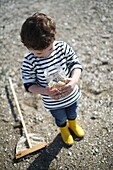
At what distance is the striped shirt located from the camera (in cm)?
198

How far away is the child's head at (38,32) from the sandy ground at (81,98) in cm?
121

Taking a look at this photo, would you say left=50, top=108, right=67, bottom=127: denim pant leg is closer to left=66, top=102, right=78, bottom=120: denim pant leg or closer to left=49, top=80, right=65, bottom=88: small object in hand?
left=66, top=102, right=78, bottom=120: denim pant leg

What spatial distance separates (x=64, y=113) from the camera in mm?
2330

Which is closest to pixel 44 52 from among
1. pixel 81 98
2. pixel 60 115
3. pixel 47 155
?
pixel 60 115

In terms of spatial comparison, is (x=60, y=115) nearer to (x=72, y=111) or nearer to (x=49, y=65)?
(x=72, y=111)

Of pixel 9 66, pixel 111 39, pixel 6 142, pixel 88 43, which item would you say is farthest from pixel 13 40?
pixel 6 142

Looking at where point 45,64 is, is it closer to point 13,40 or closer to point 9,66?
point 9,66

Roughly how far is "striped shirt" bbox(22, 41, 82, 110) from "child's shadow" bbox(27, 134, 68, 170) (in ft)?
1.94

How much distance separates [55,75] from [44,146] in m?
0.93

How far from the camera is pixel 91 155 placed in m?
2.46

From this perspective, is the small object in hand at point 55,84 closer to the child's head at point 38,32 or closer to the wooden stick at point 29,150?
the child's head at point 38,32

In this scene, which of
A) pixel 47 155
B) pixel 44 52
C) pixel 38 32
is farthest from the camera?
pixel 47 155

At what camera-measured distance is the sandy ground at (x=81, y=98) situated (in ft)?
8.17

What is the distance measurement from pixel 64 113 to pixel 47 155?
49 centimetres
